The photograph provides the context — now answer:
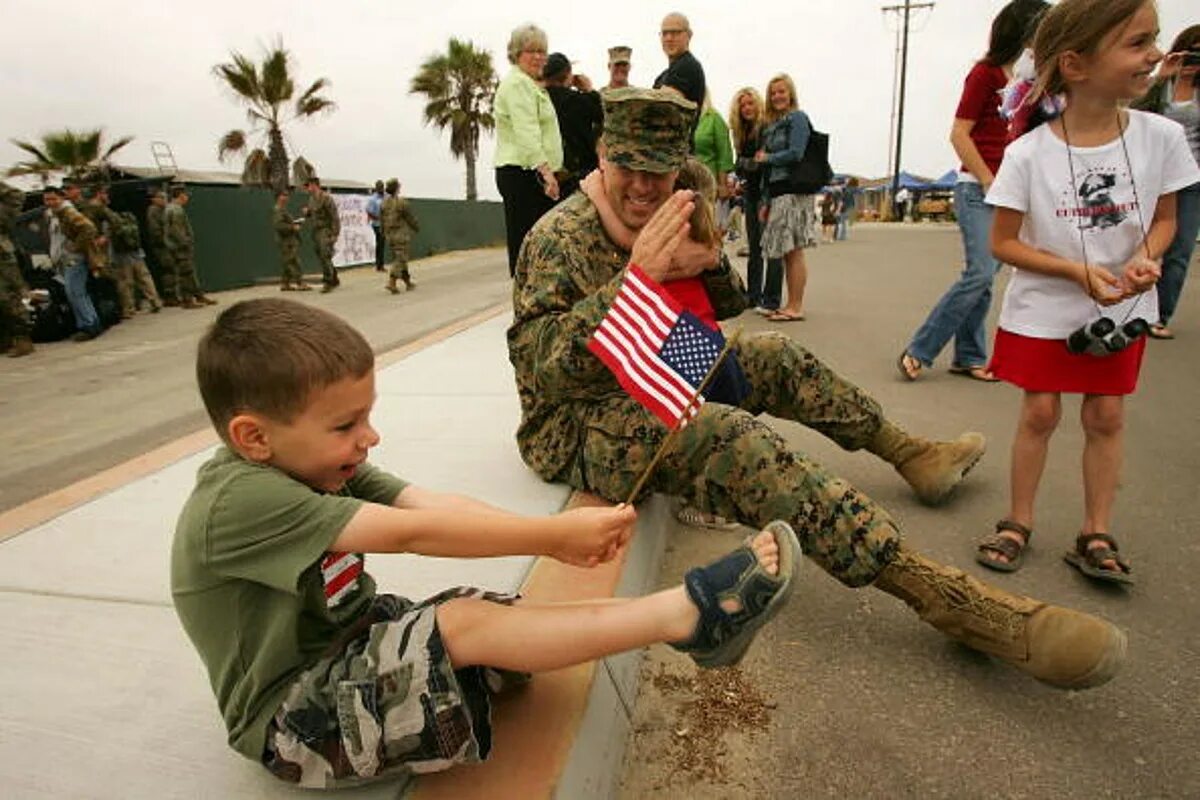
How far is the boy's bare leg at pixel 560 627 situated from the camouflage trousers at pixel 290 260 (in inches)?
514

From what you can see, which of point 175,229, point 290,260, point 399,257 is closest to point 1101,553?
point 399,257

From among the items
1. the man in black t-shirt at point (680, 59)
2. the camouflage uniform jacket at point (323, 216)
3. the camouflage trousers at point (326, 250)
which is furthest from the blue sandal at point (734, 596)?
the camouflage uniform jacket at point (323, 216)

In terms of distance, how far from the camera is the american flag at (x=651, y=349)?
5.73 ft

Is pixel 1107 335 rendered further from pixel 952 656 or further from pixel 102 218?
pixel 102 218

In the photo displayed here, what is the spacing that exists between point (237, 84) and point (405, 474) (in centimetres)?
2398

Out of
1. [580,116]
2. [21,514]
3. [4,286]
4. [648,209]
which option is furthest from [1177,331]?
[4,286]

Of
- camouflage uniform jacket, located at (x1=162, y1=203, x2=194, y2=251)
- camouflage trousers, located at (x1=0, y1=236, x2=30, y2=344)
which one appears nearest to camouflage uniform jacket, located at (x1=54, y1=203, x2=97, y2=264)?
camouflage trousers, located at (x1=0, y1=236, x2=30, y2=344)

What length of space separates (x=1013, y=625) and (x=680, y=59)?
191 inches

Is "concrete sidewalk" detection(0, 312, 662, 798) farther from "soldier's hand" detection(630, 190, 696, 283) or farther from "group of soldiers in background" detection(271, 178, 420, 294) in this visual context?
"group of soldiers in background" detection(271, 178, 420, 294)

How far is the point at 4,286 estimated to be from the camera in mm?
7555

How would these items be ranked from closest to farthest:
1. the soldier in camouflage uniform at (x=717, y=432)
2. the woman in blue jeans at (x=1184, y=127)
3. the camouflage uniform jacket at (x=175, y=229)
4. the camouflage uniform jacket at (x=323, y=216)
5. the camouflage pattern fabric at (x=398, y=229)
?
the soldier in camouflage uniform at (x=717, y=432) → the woman in blue jeans at (x=1184, y=127) → the camouflage uniform jacket at (x=175, y=229) → the camouflage pattern fabric at (x=398, y=229) → the camouflage uniform jacket at (x=323, y=216)

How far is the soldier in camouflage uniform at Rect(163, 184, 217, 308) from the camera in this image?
11.2 meters

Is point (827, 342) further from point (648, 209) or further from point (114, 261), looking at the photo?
point (114, 261)

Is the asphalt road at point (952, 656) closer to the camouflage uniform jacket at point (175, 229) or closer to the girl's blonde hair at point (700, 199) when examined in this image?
the girl's blonde hair at point (700, 199)
